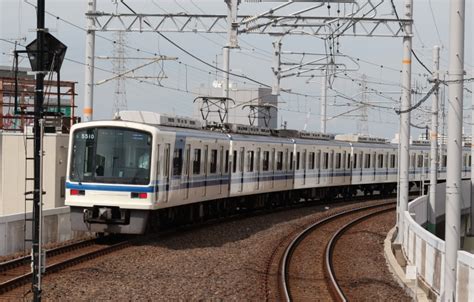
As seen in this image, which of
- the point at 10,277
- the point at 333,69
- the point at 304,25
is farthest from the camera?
the point at 333,69

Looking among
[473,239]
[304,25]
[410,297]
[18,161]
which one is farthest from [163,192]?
[473,239]

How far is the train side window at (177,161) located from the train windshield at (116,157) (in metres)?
1.41

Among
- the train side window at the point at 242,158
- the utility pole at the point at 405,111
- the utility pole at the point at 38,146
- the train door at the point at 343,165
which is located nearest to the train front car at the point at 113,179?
the utility pole at the point at 405,111

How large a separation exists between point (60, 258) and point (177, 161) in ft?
14.3

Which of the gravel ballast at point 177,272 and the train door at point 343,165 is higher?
the train door at point 343,165

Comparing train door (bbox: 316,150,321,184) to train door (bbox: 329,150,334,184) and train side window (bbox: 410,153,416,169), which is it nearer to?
train door (bbox: 329,150,334,184)

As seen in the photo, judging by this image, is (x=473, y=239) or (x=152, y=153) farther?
(x=473, y=239)

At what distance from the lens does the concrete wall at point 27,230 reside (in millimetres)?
14105

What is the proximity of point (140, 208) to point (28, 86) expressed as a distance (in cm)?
1037

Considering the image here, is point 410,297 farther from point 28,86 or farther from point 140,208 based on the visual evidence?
point 28,86

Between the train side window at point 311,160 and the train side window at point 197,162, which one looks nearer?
the train side window at point 197,162

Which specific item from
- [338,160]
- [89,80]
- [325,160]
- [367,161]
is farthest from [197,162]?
[367,161]

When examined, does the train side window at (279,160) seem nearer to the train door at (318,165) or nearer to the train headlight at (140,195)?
the train door at (318,165)

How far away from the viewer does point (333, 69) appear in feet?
109
